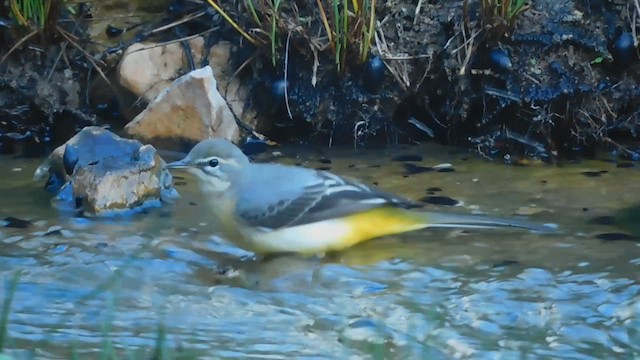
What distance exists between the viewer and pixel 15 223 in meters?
5.82

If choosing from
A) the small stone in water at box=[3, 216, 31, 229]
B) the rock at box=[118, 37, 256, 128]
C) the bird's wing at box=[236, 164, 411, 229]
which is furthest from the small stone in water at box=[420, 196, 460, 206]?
the small stone in water at box=[3, 216, 31, 229]

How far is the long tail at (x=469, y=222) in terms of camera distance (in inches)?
217

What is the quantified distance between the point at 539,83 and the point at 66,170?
10.4 feet

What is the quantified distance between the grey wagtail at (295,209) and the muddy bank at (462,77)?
1843 millimetres

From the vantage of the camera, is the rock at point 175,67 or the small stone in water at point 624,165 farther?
the rock at point 175,67

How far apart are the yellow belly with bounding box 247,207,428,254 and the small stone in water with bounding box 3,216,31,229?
1.36 metres

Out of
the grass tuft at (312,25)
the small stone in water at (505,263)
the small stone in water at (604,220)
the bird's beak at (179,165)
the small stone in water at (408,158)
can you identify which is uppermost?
the grass tuft at (312,25)

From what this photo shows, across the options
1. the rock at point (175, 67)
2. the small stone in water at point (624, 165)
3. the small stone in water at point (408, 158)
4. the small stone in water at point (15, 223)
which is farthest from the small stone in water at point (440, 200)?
the small stone in water at point (15, 223)

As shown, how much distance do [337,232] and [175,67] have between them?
2.95m

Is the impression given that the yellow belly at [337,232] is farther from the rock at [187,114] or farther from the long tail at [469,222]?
the rock at [187,114]

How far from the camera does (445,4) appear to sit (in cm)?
743

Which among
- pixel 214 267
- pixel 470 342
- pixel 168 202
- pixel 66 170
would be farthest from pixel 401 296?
pixel 66 170

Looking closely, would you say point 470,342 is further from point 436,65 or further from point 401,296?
point 436,65

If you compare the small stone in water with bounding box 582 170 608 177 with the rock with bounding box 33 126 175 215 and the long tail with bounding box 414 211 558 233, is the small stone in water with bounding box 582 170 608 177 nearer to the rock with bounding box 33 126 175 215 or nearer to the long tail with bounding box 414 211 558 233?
the long tail with bounding box 414 211 558 233
